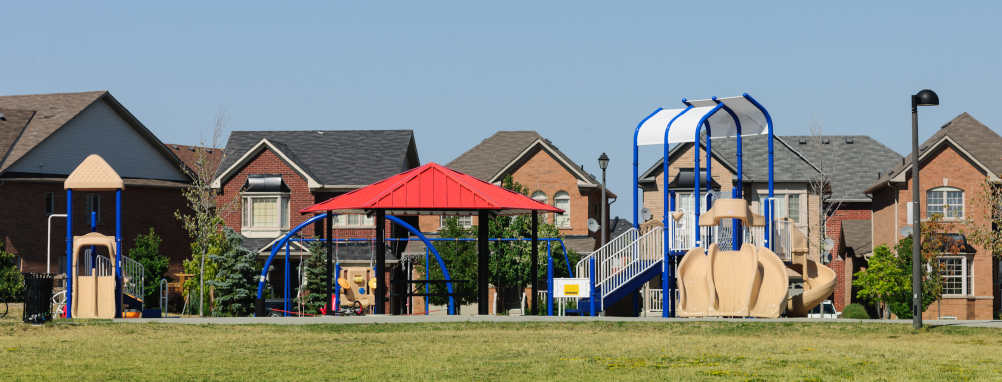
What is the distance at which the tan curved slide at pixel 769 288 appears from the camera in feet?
88.4

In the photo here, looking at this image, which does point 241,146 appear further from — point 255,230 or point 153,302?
point 153,302

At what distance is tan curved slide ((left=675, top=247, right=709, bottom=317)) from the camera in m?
27.5

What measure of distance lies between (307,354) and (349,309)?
1584 cm

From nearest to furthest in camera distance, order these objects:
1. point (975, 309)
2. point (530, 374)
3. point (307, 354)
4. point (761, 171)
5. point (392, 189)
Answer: point (530, 374) → point (307, 354) → point (392, 189) → point (975, 309) → point (761, 171)

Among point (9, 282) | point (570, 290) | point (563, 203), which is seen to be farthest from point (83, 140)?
point (570, 290)

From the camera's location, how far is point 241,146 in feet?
172

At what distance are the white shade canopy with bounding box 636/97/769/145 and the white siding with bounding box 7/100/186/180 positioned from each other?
1083 inches

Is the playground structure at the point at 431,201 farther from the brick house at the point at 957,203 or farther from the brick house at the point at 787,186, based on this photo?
the brick house at the point at 957,203

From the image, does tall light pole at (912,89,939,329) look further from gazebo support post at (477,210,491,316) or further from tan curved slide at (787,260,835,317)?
gazebo support post at (477,210,491,316)

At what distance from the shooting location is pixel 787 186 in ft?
167

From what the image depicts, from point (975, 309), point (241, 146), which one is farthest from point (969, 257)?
point (241, 146)

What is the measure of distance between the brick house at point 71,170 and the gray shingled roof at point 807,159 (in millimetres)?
22302

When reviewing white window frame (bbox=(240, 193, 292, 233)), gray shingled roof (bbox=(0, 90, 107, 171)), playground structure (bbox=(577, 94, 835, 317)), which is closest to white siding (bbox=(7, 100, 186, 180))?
gray shingled roof (bbox=(0, 90, 107, 171))

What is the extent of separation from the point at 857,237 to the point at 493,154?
1835 cm
